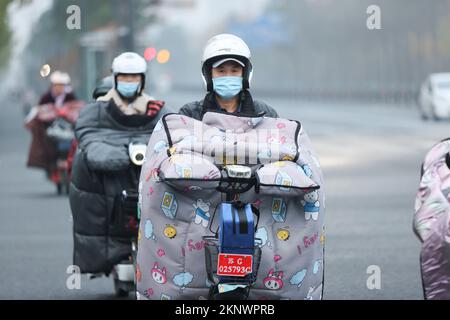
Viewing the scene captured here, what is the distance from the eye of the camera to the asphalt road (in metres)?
10.9

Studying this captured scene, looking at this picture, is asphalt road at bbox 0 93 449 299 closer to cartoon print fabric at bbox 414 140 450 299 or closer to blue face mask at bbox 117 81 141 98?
blue face mask at bbox 117 81 141 98

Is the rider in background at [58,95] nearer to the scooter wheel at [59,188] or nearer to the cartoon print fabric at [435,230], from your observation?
the scooter wheel at [59,188]

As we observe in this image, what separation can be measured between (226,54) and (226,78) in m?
0.11

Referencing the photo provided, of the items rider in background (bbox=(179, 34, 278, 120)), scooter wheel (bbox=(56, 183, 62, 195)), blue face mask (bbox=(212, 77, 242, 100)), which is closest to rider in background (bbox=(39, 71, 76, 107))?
scooter wheel (bbox=(56, 183, 62, 195))

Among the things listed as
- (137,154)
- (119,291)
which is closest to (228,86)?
(137,154)

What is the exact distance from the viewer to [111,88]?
10.8 meters

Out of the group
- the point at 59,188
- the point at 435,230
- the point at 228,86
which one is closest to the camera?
the point at 435,230

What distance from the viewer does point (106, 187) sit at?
9.69 m

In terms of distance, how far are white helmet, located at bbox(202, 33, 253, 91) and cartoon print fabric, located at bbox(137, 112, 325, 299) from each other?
51cm

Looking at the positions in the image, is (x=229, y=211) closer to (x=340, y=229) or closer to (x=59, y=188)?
(x=340, y=229)

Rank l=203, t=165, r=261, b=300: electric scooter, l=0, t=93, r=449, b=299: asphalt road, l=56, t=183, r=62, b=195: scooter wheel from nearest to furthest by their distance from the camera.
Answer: l=203, t=165, r=261, b=300: electric scooter
l=0, t=93, r=449, b=299: asphalt road
l=56, t=183, r=62, b=195: scooter wheel

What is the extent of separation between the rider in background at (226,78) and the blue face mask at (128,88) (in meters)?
2.70

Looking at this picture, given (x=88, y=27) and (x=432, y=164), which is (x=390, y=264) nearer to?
(x=432, y=164)
